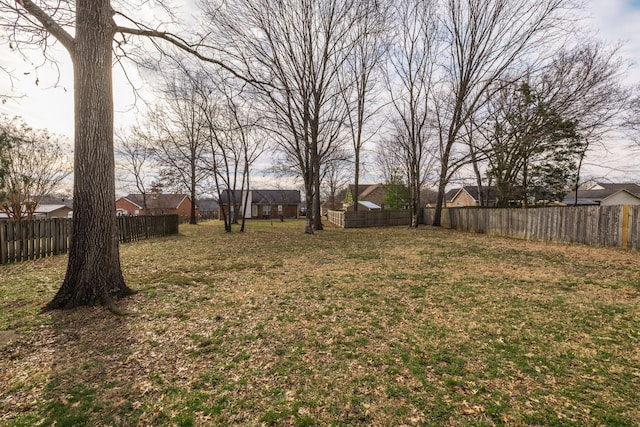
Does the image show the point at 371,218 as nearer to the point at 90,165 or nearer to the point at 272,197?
the point at 90,165

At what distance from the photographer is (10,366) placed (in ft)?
9.45

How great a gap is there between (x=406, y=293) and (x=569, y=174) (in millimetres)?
22151

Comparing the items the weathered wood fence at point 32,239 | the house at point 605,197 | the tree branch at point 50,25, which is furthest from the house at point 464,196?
the tree branch at point 50,25

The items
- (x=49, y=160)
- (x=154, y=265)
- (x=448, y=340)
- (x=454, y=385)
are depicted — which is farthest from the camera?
(x=49, y=160)

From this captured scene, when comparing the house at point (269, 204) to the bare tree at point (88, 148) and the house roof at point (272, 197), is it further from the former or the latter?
the bare tree at point (88, 148)

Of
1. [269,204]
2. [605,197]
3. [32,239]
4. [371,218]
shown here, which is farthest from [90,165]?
[605,197]

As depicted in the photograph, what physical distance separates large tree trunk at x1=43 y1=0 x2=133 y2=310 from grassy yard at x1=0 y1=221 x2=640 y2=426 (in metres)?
0.46

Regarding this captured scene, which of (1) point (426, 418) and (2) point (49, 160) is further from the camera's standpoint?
(2) point (49, 160)

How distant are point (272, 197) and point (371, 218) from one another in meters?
27.4

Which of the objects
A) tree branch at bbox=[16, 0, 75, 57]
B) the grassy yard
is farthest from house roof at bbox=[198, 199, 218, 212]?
tree branch at bbox=[16, 0, 75, 57]

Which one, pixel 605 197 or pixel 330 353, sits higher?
pixel 605 197

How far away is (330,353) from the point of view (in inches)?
126

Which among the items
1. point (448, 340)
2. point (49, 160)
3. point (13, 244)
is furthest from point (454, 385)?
point (49, 160)

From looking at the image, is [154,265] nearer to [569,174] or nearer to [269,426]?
[269,426]
